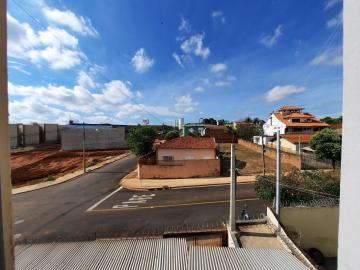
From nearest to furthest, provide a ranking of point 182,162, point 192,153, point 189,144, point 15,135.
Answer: point 182,162 → point 192,153 → point 189,144 → point 15,135

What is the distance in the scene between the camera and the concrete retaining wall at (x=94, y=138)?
4862 cm

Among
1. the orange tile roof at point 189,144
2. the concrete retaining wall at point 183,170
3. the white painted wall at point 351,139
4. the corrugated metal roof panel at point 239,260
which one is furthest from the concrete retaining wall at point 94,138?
the white painted wall at point 351,139

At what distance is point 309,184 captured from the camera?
43.7 feet

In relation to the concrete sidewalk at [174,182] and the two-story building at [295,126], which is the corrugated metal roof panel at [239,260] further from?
the two-story building at [295,126]

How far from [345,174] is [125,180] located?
A: 78.6 ft

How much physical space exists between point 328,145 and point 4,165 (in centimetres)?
2922

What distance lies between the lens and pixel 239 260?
5625mm

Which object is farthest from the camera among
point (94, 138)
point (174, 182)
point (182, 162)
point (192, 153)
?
point (94, 138)

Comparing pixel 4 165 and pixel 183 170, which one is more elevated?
pixel 4 165

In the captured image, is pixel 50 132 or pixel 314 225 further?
pixel 50 132

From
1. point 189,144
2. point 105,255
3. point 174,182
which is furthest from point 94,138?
point 105,255

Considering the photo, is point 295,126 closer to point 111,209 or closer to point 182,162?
point 182,162

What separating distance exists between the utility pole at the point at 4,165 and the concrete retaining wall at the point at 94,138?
51.8m

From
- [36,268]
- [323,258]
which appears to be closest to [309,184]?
[323,258]
